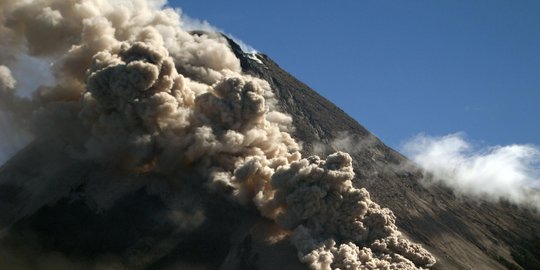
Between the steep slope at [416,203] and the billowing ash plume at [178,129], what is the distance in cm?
1905

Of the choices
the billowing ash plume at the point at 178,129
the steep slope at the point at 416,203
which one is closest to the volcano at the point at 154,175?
the billowing ash plume at the point at 178,129

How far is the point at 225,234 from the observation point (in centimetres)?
6088

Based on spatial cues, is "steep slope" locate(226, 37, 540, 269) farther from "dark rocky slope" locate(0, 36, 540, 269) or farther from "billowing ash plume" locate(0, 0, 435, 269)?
"billowing ash plume" locate(0, 0, 435, 269)

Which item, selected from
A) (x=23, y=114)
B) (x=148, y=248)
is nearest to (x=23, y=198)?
(x=23, y=114)

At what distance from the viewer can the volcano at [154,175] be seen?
56.8 meters

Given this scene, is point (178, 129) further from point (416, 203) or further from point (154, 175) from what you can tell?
point (416, 203)

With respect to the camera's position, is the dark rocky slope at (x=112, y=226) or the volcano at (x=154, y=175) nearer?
the volcano at (x=154, y=175)

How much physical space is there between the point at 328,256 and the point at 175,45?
1389 inches

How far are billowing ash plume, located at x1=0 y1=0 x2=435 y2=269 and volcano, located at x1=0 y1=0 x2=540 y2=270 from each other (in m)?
0.12

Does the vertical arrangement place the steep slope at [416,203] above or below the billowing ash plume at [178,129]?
above

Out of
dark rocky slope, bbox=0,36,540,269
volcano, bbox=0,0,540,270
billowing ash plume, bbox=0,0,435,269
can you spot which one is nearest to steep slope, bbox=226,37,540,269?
dark rocky slope, bbox=0,36,540,269

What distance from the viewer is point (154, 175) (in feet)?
211

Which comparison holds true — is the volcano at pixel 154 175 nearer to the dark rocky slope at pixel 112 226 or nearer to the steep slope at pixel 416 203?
the dark rocky slope at pixel 112 226

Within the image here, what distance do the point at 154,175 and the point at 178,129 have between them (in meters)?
5.45
